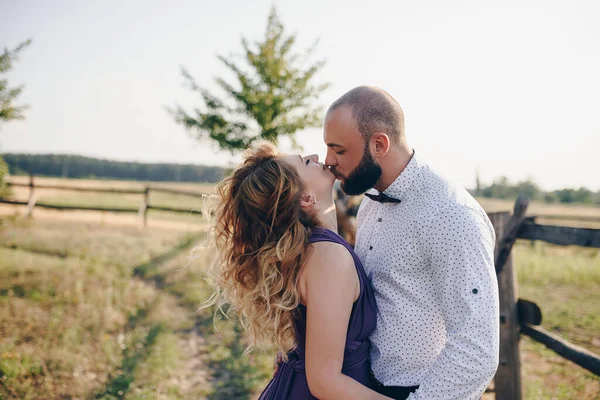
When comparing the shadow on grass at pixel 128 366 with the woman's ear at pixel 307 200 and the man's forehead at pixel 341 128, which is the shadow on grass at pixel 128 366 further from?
the man's forehead at pixel 341 128

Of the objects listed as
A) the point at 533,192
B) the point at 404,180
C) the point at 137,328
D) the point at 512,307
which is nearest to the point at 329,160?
the point at 404,180

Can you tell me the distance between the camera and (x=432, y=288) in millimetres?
1899

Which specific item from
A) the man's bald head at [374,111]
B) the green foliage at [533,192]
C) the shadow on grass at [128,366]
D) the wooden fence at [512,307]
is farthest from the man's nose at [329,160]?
the green foliage at [533,192]

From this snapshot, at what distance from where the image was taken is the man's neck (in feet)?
7.12

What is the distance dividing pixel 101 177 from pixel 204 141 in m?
53.5

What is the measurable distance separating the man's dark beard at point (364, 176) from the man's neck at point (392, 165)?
31mm

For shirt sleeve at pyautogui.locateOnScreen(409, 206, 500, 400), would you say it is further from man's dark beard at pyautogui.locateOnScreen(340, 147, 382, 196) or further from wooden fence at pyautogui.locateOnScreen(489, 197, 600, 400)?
wooden fence at pyautogui.locateOnScreen(489, 197, 600, 400)

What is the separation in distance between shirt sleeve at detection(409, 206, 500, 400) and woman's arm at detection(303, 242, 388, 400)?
31 centimetres

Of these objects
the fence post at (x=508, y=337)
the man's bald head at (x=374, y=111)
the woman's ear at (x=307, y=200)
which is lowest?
the fence post at (x=508, y=337)

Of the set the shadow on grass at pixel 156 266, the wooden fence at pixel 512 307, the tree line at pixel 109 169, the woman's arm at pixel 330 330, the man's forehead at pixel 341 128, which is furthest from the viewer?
the tree line at pixel 109 169

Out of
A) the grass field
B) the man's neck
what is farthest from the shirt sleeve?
the grass field

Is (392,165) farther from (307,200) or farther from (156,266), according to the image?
(156,266)

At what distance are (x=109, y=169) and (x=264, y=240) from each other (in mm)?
66925

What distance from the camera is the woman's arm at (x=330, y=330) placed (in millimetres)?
1768
